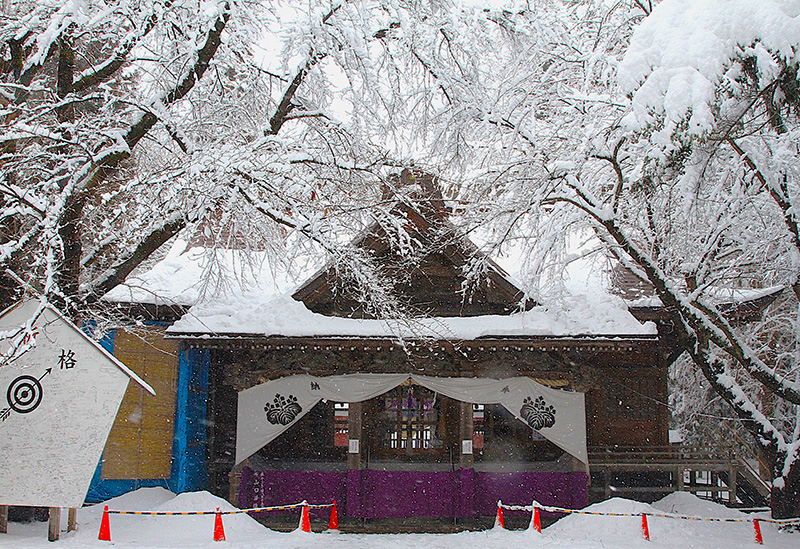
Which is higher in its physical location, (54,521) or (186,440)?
(186,440)

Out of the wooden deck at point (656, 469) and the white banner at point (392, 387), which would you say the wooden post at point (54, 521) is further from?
the wooden deck at point (656, 469)

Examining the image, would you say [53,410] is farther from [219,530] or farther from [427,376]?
[427,376]

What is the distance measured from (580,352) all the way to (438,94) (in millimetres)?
5781

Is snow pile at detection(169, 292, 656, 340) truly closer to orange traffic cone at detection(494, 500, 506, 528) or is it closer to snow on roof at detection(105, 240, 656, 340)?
snow on roof at detection(105, 240, 656, 340)

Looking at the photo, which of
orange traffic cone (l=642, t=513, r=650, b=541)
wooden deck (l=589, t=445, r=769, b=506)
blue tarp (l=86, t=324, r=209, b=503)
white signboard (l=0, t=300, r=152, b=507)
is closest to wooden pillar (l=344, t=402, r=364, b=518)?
blue tarp (l=86, t=324, r=209, b=503)

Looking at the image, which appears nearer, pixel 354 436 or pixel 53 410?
pixel 53 410

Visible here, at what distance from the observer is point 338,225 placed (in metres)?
9.23

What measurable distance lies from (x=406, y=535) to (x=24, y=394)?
6.57 metres

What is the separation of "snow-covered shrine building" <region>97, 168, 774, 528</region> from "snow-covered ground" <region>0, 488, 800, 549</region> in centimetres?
89

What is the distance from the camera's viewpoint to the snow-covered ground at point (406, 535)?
9.64 metres

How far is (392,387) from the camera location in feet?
40.4

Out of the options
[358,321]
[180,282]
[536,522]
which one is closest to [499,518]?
[536,522]

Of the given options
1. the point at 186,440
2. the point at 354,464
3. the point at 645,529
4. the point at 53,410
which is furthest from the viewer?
the point at 186,440

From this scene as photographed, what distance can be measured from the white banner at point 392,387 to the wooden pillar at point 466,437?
25 cm
